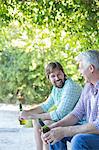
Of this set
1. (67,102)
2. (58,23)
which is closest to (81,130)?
(67,102)

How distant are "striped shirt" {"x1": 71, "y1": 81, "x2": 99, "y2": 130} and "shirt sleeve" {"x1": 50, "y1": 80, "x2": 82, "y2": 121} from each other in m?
0.20

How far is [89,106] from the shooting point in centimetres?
263

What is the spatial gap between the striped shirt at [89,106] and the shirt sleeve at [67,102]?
0.20m

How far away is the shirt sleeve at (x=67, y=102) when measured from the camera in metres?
3.01

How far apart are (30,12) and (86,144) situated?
239 cm

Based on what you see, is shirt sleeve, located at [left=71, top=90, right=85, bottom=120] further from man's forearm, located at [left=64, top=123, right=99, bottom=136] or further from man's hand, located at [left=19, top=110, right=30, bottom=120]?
man's hand, located at [left=19, top=110, right=30, bottom=120]

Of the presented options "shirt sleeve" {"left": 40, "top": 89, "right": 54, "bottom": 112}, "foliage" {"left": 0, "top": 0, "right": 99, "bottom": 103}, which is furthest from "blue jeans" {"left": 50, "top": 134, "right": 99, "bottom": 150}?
"foliage" {"left": 0, "top": 0, "right": 99, "bottom": 103}

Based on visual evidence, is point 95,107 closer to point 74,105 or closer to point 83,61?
point 83,61

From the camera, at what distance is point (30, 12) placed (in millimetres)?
4473

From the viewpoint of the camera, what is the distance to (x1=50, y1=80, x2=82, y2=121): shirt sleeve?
3.01m

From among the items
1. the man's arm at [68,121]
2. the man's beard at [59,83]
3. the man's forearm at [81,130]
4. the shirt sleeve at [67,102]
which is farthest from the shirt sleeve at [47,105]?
the man's forearm at [81,130]

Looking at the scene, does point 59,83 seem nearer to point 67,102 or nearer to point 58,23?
point 67,102

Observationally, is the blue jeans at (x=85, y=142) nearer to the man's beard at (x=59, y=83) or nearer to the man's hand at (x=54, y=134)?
the man's hand at (x=54, y=134)

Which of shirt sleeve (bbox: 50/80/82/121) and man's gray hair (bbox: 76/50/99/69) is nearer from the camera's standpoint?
man's gray hair (bbox: 76/50/99/69)
